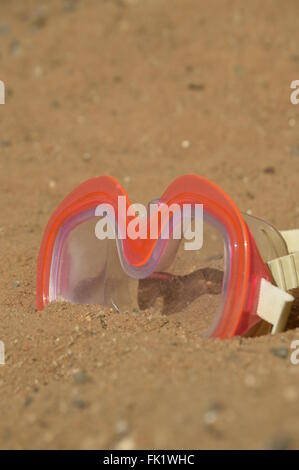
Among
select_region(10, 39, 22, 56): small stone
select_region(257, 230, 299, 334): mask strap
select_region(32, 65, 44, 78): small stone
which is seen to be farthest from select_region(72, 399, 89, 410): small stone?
select_region(10, 39, 22, 56): small stone

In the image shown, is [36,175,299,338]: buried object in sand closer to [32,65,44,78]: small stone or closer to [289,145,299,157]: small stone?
[289,145,299,157]: small stone

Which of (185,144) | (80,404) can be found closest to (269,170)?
(185,144)

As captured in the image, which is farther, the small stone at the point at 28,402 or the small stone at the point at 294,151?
the small stone at the point at 294,151

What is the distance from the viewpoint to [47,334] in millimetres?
2043

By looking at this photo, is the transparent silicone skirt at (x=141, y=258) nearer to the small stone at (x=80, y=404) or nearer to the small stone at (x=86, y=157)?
the small stone at (x=80, y=404)

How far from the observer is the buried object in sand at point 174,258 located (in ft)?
6.36

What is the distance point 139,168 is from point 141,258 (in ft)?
4.74

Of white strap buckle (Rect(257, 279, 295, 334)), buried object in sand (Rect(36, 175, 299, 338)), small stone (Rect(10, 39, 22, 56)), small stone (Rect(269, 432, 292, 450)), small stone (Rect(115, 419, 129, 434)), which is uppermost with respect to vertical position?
small stone (Rect(10, 39, 22, 56))

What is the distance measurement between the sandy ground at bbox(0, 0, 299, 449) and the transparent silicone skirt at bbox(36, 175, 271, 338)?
11 centimetres

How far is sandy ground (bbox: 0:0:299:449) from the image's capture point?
4.95 ft

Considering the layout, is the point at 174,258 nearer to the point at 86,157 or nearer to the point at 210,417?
the point at 210,417

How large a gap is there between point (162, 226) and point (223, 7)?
118 inches

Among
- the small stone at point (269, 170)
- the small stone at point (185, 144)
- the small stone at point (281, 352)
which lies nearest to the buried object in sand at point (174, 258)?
the small stone at point (281, 352)

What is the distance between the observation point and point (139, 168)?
3.61m
